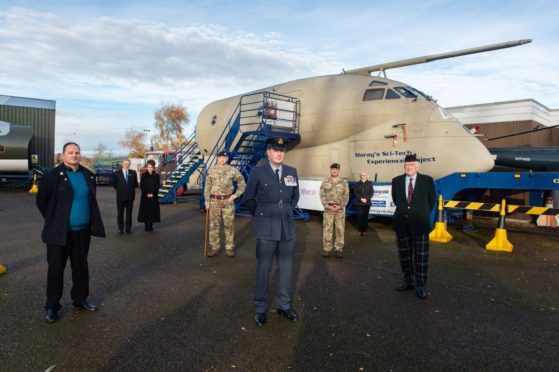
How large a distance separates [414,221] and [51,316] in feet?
14.3

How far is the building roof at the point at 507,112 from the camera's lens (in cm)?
1292

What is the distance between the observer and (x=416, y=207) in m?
4.74

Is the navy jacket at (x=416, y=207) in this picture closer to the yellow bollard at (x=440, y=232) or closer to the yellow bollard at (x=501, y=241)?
the yellow bollard at (x=501, y=241)

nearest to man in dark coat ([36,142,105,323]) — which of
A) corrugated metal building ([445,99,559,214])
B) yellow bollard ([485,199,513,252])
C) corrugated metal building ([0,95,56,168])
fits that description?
yellow bollard ([485,199,513,252])

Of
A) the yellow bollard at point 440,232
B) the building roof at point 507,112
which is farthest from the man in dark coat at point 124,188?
the building roof at point 507,112

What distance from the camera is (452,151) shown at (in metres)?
9.07

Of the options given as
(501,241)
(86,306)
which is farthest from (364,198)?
(86,306)

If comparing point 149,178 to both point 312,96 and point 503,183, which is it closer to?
point 312,96

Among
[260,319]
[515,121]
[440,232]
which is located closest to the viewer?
[260,319]

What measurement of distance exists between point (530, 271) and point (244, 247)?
511 cm

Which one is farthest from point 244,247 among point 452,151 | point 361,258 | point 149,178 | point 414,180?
point 452,151

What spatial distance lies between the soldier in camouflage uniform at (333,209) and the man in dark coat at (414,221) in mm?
1793

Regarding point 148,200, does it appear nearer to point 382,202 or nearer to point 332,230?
point 332,230

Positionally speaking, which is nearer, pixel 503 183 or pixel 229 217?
pixel 229 217
